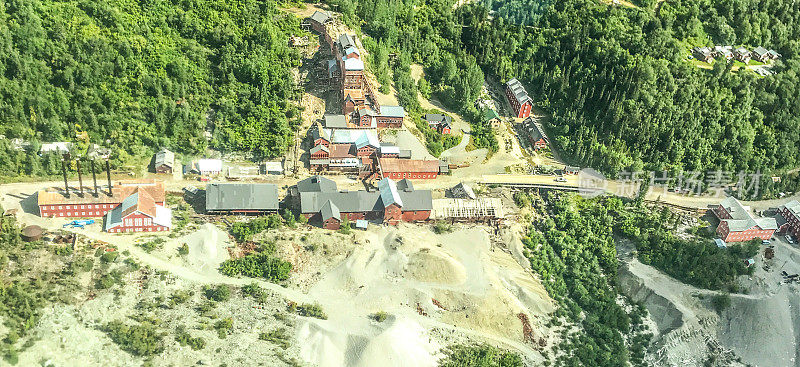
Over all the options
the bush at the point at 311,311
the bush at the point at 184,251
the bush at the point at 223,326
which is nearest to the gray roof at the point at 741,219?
the bush at the point at 311,311

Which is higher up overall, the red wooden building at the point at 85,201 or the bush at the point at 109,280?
the red wooden building at the point at 85,201

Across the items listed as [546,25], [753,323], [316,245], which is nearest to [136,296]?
[316,245]

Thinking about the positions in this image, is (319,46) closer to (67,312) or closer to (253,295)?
(253,295)

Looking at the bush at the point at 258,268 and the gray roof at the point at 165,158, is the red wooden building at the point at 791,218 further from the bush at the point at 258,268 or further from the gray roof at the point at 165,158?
the gray roof at the point at 165,158

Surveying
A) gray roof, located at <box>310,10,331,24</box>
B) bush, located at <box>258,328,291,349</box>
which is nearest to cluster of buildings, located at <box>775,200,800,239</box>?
bush, located at <box>258,328,291,349</box>

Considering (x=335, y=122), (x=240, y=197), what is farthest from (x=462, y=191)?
(x=240, y=197)

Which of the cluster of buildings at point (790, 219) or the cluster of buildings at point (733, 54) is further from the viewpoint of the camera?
the cluster of buildings at point (733, 54)
